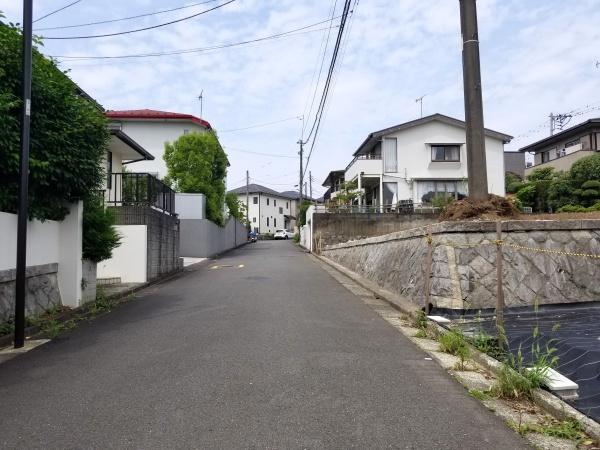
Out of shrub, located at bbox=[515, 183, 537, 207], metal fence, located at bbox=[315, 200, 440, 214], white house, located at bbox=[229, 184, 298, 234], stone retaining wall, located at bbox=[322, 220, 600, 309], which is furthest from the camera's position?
white house, located at bbox=[229, 184, 298, 234]

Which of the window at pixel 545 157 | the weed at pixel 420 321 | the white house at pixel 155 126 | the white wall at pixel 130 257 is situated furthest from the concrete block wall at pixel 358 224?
the weed at pixel 420 321

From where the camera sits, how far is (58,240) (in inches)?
352

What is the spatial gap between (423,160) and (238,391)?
32214 mm

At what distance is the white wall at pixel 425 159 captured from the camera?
34.5m

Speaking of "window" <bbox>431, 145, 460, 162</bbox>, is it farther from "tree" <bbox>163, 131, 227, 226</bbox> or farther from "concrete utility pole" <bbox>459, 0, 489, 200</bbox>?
"concrete utility pole" <bbox>459, 0, 489, 200</bbox>

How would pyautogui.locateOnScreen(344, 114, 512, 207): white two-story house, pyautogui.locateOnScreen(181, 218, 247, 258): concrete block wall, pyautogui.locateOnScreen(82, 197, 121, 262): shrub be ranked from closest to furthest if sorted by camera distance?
1. pyautogui.locateOnScreen(82, 197, 121, 262): shrub
2. pyautogui.locateOnScreen(181, 218, 247, 258): concrete block wall
3. pyautogui.locateOnScreen(344, 114, 512, 207): white two-story house

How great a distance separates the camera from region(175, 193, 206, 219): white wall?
27.9 meters

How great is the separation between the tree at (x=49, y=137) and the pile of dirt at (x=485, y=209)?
6.66m

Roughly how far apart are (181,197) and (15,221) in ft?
68.5

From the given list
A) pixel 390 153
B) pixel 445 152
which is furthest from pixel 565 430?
pixel 445 152

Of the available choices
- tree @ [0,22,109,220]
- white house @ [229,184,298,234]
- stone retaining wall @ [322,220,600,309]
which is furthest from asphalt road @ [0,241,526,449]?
white house @ [229,184,298,234]

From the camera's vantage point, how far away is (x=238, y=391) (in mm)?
4559

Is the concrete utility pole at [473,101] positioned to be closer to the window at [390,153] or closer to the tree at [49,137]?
the tree at [49,137]

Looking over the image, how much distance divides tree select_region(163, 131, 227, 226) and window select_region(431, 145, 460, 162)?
15104 millimetres
